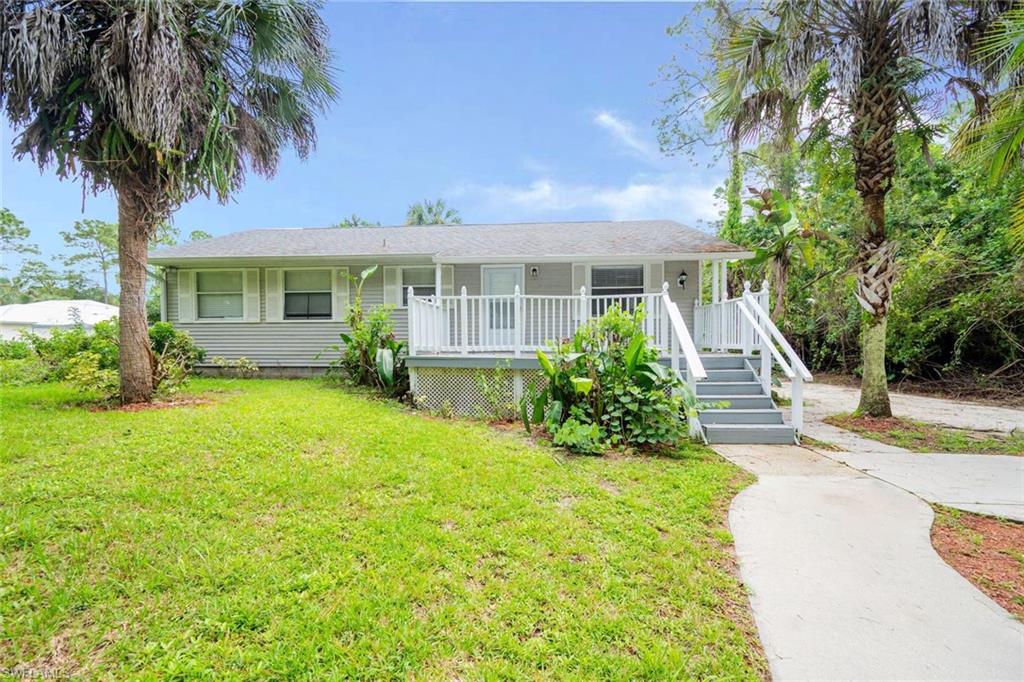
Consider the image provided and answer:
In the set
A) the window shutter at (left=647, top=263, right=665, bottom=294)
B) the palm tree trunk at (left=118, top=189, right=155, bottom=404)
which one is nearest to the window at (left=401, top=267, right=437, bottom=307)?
the palm tree trunk at (left=118, top=189, right=155, bottom=404)

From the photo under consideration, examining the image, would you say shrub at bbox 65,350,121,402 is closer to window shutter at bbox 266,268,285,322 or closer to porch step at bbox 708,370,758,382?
window shutter at bbox 266,268,285,322

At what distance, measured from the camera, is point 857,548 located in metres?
2.83

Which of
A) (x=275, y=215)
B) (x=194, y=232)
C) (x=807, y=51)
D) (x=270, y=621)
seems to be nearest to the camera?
(x=270, y=621)

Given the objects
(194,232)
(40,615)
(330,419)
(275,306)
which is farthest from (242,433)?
(194,232)

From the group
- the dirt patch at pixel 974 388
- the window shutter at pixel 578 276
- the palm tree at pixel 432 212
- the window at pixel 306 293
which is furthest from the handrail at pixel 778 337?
the palm tree at pixel 432 212

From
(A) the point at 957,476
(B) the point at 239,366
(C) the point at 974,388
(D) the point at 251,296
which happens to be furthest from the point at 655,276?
(B) the point at 239,366

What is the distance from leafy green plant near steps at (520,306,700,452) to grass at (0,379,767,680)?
18.1 inches

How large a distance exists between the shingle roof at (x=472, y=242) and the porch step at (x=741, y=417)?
4118 mm

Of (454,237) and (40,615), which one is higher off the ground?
(454,237)

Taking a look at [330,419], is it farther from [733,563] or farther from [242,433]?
[733,563]

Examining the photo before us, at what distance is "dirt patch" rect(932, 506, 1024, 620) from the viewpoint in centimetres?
243

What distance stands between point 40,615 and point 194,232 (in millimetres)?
37453

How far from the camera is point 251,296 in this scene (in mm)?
10688

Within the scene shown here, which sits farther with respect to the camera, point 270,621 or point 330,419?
point 330,419
